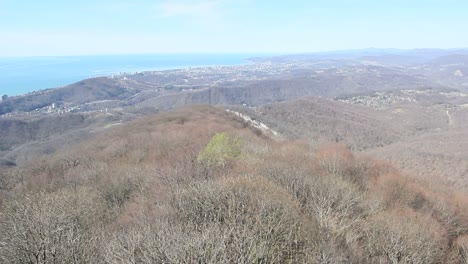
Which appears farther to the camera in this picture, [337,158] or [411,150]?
[411,150]

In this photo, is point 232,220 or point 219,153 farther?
point 219,153

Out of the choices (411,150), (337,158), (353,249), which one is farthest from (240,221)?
(411,150)

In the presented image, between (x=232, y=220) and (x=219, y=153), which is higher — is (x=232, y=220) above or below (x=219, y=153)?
above

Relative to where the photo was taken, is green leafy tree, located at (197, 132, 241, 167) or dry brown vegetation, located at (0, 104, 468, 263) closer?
dry brown vegetation, located at (0, 104, 468, 263)

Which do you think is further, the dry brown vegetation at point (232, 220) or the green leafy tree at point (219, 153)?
the green leafy tree at point (219, 153)

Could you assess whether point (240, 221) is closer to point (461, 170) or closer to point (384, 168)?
point (384, 168)
